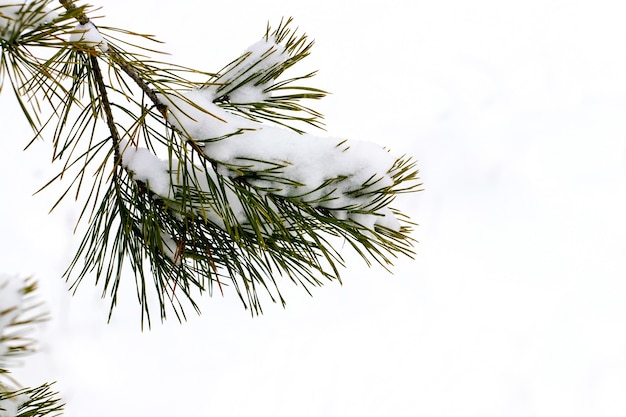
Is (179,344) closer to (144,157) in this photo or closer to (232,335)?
(232,335)

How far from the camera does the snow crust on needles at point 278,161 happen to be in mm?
488

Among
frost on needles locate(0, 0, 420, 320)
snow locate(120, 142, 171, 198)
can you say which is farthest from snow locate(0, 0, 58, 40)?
snow locate(120, 142, 171, 198)

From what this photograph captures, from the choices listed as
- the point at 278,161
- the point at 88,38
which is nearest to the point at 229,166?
the point at 278,161

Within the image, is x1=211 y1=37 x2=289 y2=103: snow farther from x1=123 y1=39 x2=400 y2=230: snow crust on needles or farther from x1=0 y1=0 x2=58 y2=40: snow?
x1=0 y1=0 x2=58 y2=40: snow

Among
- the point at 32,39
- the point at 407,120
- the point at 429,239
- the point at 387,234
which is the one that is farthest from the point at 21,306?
the point at 407,120

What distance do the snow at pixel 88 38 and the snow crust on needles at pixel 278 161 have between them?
57mm

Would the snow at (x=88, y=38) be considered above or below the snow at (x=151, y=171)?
above

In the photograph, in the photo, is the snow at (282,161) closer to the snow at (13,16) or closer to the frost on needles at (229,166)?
the frost on needles at (229,166)

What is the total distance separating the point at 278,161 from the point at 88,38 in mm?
164

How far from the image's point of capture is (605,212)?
1.83m

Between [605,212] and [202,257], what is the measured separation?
61.4 inches

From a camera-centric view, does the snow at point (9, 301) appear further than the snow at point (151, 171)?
No

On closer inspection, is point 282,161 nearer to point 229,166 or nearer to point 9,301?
point 229,166

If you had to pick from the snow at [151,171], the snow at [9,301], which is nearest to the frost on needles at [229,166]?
the snow at [151,171]
